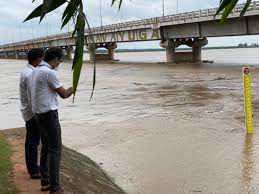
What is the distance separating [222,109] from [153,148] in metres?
6.77

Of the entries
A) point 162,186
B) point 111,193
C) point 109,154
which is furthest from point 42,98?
point 109,154

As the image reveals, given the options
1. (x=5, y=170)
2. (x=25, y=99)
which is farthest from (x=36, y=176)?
(x=25, y=99)

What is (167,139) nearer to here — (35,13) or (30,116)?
(30,116)

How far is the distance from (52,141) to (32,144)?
3.12 ft

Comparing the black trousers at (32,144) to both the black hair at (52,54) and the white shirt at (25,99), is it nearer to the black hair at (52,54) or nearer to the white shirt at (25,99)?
the white shirt at (25,99)

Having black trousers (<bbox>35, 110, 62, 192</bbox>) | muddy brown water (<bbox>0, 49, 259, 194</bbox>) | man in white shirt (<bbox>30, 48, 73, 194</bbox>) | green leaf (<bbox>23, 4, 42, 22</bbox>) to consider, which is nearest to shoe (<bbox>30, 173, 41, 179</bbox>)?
black trousers (<bbox>35, 110, 62, 192</bbox>)

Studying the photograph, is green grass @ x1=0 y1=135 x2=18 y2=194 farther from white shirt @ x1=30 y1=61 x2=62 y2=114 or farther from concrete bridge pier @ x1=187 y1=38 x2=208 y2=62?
concrete bridge pier @ x1=187 y1=38 x2=208 y2=62

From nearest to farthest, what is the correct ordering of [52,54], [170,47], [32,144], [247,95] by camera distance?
[52,54] < [32,144] < [247,95] < [170,47]

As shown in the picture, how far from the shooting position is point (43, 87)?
15.0ft

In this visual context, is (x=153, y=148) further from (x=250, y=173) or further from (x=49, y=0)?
(x=49, y=0)

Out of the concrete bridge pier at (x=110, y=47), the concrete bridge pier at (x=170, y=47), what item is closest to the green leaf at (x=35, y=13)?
the concrete bridge pier at (x=170, y=47)

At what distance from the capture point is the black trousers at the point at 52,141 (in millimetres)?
4597

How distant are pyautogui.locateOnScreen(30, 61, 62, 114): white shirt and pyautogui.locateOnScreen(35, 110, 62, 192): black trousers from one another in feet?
0.25

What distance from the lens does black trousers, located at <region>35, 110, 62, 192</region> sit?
4.60 metres
